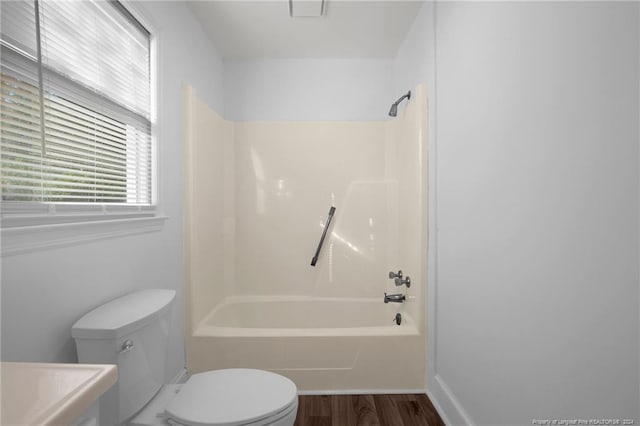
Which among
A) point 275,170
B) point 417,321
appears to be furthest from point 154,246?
point 417,321

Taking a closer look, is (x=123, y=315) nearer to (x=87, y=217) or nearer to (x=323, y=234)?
(x=87, y=217)

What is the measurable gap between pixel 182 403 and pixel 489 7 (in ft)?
6.36

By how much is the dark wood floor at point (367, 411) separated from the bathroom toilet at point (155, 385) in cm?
67

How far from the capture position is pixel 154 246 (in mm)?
1757

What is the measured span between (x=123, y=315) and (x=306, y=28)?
86.6 inches

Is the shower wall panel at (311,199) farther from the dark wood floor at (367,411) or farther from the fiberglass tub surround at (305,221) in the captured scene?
the dark wood floor at (367,411)

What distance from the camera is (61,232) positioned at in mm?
1117

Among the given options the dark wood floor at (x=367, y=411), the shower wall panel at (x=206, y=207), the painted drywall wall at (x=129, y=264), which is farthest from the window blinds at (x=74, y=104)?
the dark wood floor at (x=367, y=411)

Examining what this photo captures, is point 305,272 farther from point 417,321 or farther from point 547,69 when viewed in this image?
point 547,69

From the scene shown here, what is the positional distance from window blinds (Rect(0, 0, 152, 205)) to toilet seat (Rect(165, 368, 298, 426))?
0.85 metres

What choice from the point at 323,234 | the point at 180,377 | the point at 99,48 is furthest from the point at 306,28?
the point at 180,377

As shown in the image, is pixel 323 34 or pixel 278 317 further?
pixel 278 317

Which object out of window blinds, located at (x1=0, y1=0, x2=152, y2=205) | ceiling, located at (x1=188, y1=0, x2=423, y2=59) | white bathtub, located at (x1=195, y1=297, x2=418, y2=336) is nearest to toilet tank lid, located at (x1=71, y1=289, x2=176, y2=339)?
window blinds, located at (x1=0, y1=0, x2=152, y2=205)

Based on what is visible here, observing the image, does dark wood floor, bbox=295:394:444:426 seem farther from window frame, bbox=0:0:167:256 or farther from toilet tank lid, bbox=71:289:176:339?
window frame, bbox=0:0:167:256
